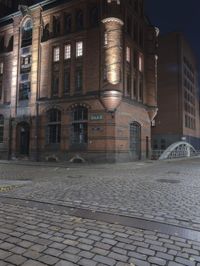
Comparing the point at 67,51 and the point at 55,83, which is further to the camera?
the point at 55,83

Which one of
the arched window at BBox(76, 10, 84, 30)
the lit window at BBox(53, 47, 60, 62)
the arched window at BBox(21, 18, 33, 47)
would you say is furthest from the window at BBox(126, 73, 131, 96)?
the arched window at BBox(21, 18, 33, 47)

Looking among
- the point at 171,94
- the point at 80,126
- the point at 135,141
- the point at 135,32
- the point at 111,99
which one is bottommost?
the point at 135,141

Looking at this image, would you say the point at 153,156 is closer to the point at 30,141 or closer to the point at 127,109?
the point at 127,109

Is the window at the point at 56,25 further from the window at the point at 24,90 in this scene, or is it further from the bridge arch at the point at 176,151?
the bridge arch at the point at 176,151

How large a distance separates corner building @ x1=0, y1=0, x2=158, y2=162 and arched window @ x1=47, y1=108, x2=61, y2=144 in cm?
10

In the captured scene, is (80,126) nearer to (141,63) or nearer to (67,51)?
(67,51)

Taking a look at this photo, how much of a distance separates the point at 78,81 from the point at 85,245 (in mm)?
22886

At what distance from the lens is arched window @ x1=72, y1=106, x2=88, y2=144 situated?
24.8 meters

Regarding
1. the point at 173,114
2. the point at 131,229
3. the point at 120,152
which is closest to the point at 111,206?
the point at 131,229

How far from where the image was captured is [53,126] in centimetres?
2673

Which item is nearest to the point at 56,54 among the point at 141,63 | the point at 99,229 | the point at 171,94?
the point at 141,63

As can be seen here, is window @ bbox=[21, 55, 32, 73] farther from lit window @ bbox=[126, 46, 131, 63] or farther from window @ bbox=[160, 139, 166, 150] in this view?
window @ bbox=[160, 139, 166, 150]

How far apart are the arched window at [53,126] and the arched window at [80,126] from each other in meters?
1.91

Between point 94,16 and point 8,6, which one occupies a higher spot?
point 8,6
